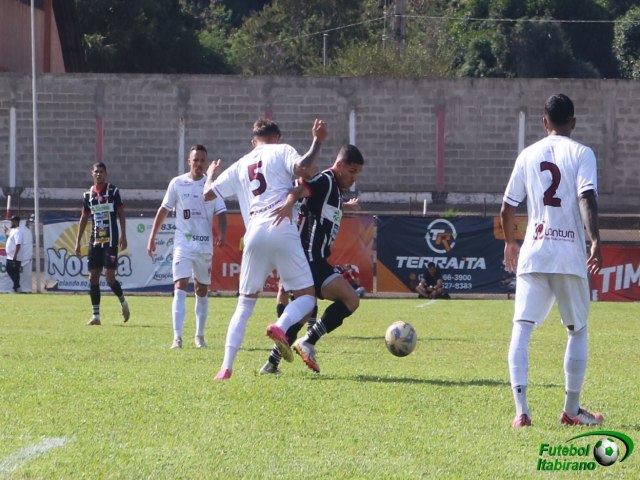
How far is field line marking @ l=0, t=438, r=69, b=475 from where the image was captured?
5.50m

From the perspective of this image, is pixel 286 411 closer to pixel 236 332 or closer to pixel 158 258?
pixel 236 332

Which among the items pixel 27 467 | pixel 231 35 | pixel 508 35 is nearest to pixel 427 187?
pixel 508 35

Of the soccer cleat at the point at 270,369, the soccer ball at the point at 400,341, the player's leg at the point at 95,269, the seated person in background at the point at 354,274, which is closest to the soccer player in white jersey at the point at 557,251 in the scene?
the soccer cleat at the point at 270,369

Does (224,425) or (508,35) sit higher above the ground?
(508,35)

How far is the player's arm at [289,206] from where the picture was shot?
8.57 meters

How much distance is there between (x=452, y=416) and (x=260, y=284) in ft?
7.29

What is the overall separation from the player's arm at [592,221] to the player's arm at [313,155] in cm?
224

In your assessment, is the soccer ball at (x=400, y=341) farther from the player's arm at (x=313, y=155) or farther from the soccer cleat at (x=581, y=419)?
the soccer cleat at (x=581, y=419)

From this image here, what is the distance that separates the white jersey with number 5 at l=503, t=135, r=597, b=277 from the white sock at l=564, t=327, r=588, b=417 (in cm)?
44

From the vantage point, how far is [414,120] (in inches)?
1551

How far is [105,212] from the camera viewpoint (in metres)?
15.9

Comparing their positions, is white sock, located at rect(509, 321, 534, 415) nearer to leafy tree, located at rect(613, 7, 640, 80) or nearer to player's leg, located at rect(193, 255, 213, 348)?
player's leg, located at rect(193, 255, 213, 348)

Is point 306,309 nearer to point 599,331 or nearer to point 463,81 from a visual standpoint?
point 599,331

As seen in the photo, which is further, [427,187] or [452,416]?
[427,187]
